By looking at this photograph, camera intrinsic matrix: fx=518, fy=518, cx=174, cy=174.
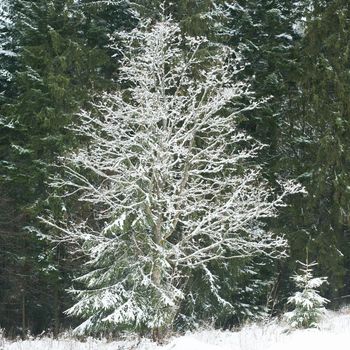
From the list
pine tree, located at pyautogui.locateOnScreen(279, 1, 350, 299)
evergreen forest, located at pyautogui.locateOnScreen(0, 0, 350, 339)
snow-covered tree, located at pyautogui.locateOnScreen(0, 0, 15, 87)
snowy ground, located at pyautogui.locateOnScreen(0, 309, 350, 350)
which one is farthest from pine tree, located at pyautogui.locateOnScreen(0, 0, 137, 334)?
snowy ground, located at pyautogui.locateOnScreen(0, 309, 350, 350)

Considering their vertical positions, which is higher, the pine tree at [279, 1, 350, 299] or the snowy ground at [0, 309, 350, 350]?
the pine tree at [279, 1, 350, 299]

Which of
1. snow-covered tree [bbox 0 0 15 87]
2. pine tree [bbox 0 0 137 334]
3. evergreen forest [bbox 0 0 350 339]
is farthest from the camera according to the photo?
snow-covered tree [bbox 0 0 15 87]

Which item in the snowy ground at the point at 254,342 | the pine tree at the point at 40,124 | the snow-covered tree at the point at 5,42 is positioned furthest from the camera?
the snow-covered tree at the point at 5,42

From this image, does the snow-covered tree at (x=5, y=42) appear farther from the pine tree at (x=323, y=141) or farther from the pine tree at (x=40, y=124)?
the pine tree at (x=323, y=141)

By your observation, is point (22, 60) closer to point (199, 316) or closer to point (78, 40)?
point (78, 40)

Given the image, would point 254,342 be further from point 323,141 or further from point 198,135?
point 323,141

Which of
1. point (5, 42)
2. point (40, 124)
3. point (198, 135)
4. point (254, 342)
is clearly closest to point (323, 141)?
point (198, 135)

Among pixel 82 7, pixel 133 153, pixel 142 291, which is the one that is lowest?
pixel 142 291

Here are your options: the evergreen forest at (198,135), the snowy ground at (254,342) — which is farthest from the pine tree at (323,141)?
the snowy ground at (254,342)

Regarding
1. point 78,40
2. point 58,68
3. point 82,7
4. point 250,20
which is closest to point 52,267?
point 58,68

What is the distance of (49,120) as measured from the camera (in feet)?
55.7

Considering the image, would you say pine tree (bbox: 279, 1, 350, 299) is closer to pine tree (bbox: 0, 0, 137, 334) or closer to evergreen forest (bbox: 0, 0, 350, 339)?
evergreen forest (bbox: 0, 0, 350, 339)

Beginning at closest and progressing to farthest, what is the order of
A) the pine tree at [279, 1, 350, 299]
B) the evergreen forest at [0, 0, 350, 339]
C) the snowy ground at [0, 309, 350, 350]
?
the snowy ground at [0, 309, 350, 350]
the evergreen forest at [0, 0, 350, 339]
the pine tree at [279, 1, 350, 299]

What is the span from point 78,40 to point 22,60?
2.11 metres
